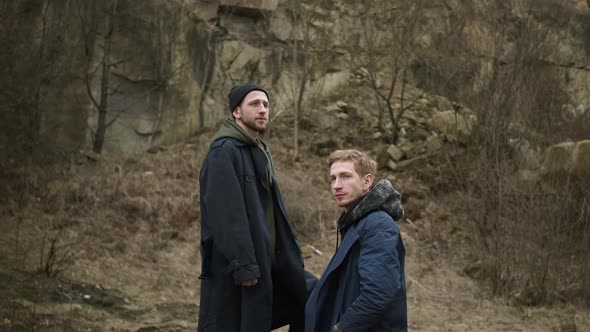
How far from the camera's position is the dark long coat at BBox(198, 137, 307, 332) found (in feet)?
12.0

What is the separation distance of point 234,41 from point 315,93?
3.03 meters

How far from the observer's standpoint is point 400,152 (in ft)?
54.2

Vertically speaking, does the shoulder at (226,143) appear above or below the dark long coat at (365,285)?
above

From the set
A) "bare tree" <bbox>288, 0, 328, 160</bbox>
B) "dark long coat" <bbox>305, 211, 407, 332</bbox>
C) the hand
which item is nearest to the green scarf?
the hand

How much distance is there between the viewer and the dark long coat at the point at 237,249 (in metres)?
3.66

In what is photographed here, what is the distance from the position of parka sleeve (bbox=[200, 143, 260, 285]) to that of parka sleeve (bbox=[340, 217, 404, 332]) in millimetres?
847

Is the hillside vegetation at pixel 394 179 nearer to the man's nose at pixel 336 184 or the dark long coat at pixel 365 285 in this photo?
the dark long coat at pixel 365 285

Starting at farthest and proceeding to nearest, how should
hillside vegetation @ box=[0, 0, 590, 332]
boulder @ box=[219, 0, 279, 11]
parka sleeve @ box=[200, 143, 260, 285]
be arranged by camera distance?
boulder @ box=[219, 0, 279, 11] < hillside vegetation @ box=[0, 0, 590, 332] < parka sleeve @ box=[200, 143, 260, 285]

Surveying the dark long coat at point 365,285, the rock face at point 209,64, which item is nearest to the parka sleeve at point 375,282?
the dark long coat at point 365,285

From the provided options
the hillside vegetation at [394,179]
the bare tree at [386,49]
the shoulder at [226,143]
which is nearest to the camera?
the shoulder at [226,143]

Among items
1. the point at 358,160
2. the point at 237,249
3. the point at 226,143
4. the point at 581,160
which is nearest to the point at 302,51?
the point at 581,160

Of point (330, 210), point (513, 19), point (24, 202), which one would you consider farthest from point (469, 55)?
point (24, 202)

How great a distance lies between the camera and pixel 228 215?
145 inches

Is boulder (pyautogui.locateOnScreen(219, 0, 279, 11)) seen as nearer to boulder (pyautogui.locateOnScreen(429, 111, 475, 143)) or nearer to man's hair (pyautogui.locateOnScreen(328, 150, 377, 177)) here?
Answer: boulder (pyautogui.locateOnScreen(429, 111, 475, 143))
